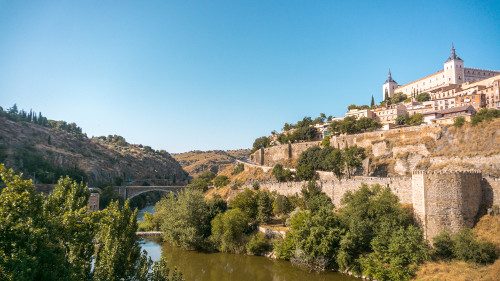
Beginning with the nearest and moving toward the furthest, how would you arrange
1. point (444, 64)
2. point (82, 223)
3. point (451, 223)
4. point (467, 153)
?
point (82, 223)
point (451, 223)
point (467, 153)
point (444, 64)

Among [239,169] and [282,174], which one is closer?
[282,174]

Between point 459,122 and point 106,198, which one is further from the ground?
point 459,122

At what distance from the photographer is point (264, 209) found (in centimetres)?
3262

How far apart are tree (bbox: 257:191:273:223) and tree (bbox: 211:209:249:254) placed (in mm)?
2891

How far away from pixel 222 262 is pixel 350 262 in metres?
10.6

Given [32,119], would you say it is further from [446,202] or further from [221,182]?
[446,202]

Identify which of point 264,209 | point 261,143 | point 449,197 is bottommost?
point 264,209

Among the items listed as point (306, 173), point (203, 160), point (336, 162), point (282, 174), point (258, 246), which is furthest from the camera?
point (203, 160)

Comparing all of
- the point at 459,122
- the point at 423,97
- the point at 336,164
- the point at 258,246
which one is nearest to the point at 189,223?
the point at 258,246

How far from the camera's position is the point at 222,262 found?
85.7 feet

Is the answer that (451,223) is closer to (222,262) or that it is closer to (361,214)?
(361,214)

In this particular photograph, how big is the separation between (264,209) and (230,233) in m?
5.72

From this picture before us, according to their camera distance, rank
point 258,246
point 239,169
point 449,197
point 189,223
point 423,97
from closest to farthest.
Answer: point 449,197 → point 258,246 → point 189,223 → point 239,169 → point 423,97

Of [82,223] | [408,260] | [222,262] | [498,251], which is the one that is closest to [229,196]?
[222,262]
